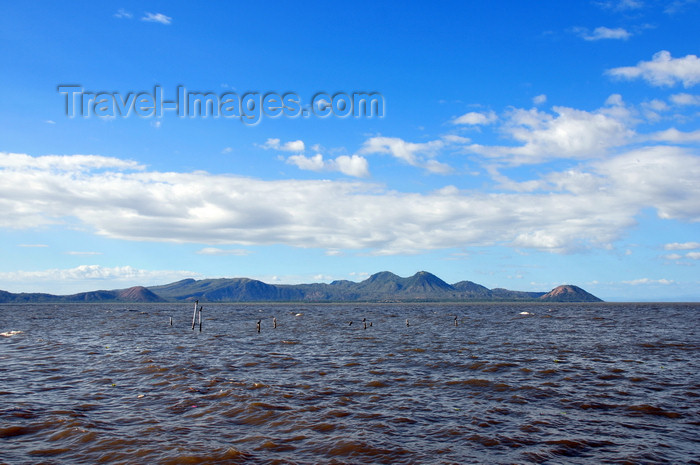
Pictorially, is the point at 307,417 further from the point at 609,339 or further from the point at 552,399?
the point at 609,339

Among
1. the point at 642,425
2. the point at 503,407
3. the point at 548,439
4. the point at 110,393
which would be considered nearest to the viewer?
the point at 548,439

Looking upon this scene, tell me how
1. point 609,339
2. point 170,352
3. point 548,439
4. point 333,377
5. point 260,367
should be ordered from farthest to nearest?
point 609,339 → point 170,352 → point 260,367 → point 333,377 → point 548,439

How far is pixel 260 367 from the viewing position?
111ft

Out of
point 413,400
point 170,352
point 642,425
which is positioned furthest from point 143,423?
point 170,352

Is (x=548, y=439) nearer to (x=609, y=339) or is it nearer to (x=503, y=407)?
(x=503, y=407)

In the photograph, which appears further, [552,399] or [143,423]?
[552,399]

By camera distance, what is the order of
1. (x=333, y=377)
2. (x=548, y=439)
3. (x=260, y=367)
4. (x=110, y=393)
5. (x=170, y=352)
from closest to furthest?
(x=548, y=439), (x=110, y=393), (x=333, y=377), (x=260, y=367), (x=170, y=352)

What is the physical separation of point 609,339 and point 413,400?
1606 inches

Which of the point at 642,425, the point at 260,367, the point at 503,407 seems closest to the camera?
the point at 642,425

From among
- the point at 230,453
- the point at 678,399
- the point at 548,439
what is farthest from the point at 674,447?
the point at 230,453

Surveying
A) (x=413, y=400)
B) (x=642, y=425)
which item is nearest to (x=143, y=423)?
(x=413, y=400)

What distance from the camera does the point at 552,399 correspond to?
77.4 feet

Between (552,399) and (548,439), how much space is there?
6.91 meters

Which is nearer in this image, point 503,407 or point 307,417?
point 307,417
